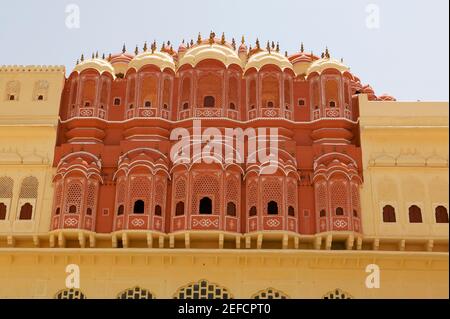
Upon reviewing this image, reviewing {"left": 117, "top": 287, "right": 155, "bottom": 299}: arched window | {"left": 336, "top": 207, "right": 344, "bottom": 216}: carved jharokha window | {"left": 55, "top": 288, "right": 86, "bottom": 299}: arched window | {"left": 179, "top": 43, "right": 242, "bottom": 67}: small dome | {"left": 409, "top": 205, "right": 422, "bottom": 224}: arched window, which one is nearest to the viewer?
{"left": 117, "top": 287, "right": 155, "bottom": 299}: arched window

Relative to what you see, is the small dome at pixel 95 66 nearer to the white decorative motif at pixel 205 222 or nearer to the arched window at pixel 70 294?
Result: the white decorative motif at pixel 205 222

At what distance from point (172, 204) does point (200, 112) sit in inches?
164

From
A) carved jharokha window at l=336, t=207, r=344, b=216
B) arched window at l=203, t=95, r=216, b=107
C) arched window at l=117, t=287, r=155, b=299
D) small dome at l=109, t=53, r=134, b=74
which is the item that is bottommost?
arched window at l=117, t=287, r=155, b=299

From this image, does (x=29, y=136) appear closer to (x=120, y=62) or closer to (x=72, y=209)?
(x=72, y=209)

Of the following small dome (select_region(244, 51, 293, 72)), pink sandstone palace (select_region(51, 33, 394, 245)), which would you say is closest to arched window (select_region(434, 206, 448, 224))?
pink sandstone palace (select_region(51, 33, 394, 245))

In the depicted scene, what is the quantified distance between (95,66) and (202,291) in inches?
428

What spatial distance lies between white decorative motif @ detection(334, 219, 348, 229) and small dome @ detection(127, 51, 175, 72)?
31.7ft

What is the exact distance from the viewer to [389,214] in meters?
26.5

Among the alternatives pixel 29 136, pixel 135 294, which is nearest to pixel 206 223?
pixel 135 294

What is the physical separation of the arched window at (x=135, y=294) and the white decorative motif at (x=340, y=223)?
280 inches

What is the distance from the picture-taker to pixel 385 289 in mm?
24812

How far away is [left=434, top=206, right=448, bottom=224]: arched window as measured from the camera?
86.4 feet

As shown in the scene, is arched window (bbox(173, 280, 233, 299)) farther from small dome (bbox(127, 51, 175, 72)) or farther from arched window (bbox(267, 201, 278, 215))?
small dome (bbox(127, 51, 175, 72))
